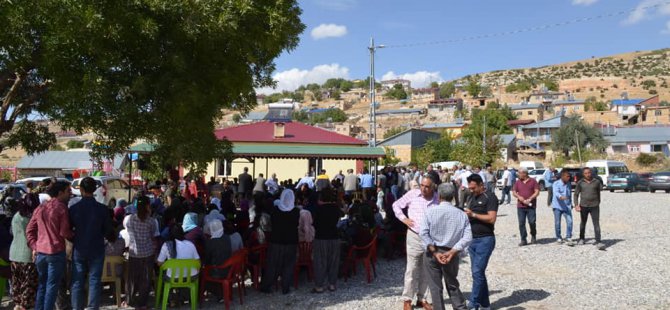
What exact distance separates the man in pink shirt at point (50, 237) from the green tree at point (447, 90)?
519 ft

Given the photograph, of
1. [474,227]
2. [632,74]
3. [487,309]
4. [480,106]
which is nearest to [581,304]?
[487,309]

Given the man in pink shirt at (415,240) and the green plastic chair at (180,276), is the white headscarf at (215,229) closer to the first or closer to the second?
the green plastic chair at (180,276)

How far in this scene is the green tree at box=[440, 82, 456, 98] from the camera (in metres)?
164

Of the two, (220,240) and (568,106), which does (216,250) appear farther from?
(568,106)

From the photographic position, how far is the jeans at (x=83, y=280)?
6.46m

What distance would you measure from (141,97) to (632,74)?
15383 centimetres

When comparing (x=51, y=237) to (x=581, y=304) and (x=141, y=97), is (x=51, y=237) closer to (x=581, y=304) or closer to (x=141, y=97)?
(x=141, y=97)

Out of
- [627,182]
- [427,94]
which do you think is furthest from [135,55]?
[427,94]

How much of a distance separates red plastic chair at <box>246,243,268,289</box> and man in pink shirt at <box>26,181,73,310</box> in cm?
278

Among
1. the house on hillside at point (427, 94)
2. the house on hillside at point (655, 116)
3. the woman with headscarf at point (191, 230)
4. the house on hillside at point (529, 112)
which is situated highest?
the house on hillside at point (427, 94)

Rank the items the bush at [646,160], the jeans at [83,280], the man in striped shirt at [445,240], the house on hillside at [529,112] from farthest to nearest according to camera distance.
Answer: the house on hillside at [529,112] < the bush at [646,160] < the jeans at [83,280] < the man in striped shirt at [445,240]

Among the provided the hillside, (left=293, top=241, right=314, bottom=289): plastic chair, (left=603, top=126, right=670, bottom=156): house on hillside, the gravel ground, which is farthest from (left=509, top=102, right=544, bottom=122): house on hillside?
(left=293, top=241, right=314, bottom=289): plastic chair

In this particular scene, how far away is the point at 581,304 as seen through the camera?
24.7ft

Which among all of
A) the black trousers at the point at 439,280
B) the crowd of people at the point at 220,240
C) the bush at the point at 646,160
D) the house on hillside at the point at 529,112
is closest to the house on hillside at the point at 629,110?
the house on hillside at the point at 529,112
